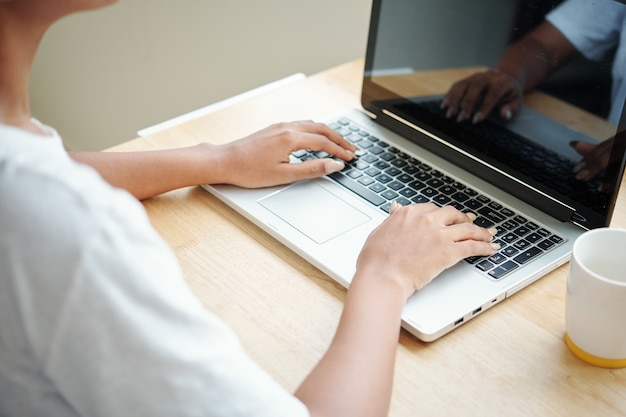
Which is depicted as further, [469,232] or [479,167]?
[479,167]

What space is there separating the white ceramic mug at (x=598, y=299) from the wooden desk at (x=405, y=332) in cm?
2

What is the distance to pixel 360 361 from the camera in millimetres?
682

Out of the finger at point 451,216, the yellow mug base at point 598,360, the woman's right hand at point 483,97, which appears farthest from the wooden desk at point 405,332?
the woman's right hand at point 483,97

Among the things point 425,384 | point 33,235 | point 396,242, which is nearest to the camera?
point 33,235

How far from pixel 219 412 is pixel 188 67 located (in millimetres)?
1591

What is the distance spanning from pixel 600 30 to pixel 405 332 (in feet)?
1.34

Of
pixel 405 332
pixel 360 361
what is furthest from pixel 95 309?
pixel 405 332

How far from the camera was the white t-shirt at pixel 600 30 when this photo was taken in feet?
2.70

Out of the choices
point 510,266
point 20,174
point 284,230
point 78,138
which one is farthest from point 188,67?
point 20,174

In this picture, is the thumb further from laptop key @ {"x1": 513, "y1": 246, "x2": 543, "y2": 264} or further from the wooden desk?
laptop key @ {"x1": 513, "y1": 246, "x2": 543, "y2": 264}

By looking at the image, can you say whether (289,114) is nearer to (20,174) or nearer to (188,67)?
(20,174)

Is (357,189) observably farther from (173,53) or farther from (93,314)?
(173,53)

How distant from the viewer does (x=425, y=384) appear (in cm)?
74

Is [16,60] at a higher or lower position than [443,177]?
higher
